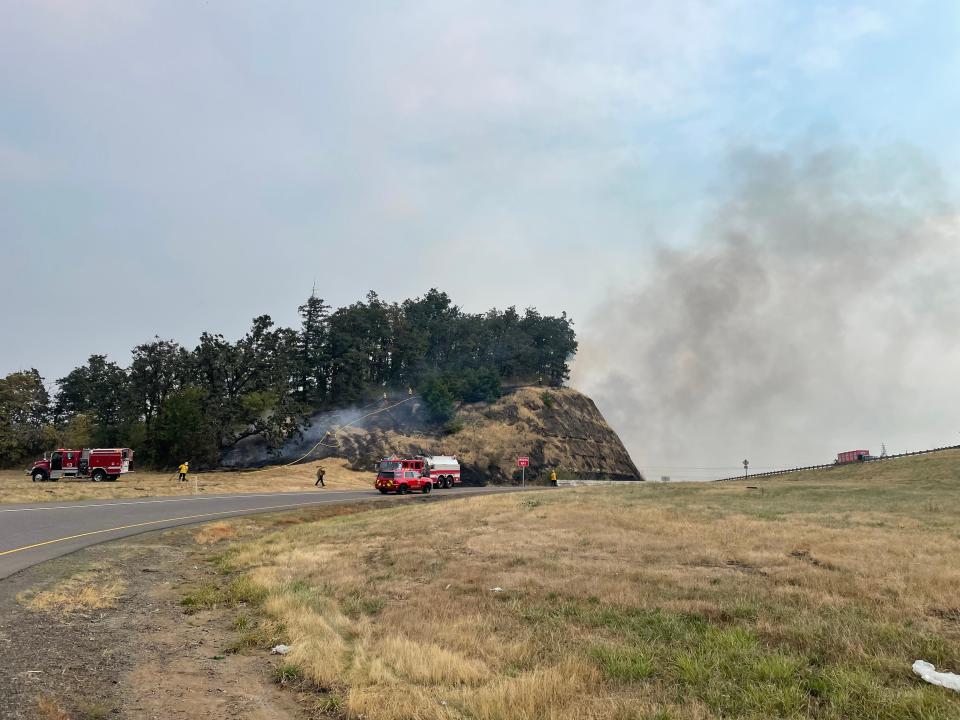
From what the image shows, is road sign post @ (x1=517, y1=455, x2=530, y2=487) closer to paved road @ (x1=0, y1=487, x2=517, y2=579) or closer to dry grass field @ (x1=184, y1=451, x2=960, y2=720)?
paved road @ (x1=0, y1=487, x2=517, y2=579)

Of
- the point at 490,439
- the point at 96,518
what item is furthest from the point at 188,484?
the point at 490,439

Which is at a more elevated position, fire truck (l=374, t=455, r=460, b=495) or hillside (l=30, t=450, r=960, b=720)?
fire truck (l=374, t=455, r=460, b=495)

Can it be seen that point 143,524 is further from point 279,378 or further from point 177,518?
point 279,378

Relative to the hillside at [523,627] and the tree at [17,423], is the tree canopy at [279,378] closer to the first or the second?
the tree at [17,423]

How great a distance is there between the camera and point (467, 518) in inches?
1046

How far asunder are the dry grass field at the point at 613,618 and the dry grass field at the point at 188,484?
20.3m

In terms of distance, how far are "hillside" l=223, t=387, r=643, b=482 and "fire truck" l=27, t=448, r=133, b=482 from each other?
73.0ft

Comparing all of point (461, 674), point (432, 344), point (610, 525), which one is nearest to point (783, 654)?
point (461, 674)

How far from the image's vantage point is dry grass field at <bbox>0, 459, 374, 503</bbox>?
35125 millimetres

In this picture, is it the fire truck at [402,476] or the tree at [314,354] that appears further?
the tree at [314,354]

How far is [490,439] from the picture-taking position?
84.2 m

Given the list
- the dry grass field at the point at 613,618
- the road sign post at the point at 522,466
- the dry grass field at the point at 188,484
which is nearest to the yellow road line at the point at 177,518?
the dry grass field at the point at 613,618

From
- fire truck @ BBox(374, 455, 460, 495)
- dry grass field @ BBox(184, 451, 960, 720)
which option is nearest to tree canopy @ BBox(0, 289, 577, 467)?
fire truck @ BBox(374, 455, 460, 495)

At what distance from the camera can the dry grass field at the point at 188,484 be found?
35125mm
